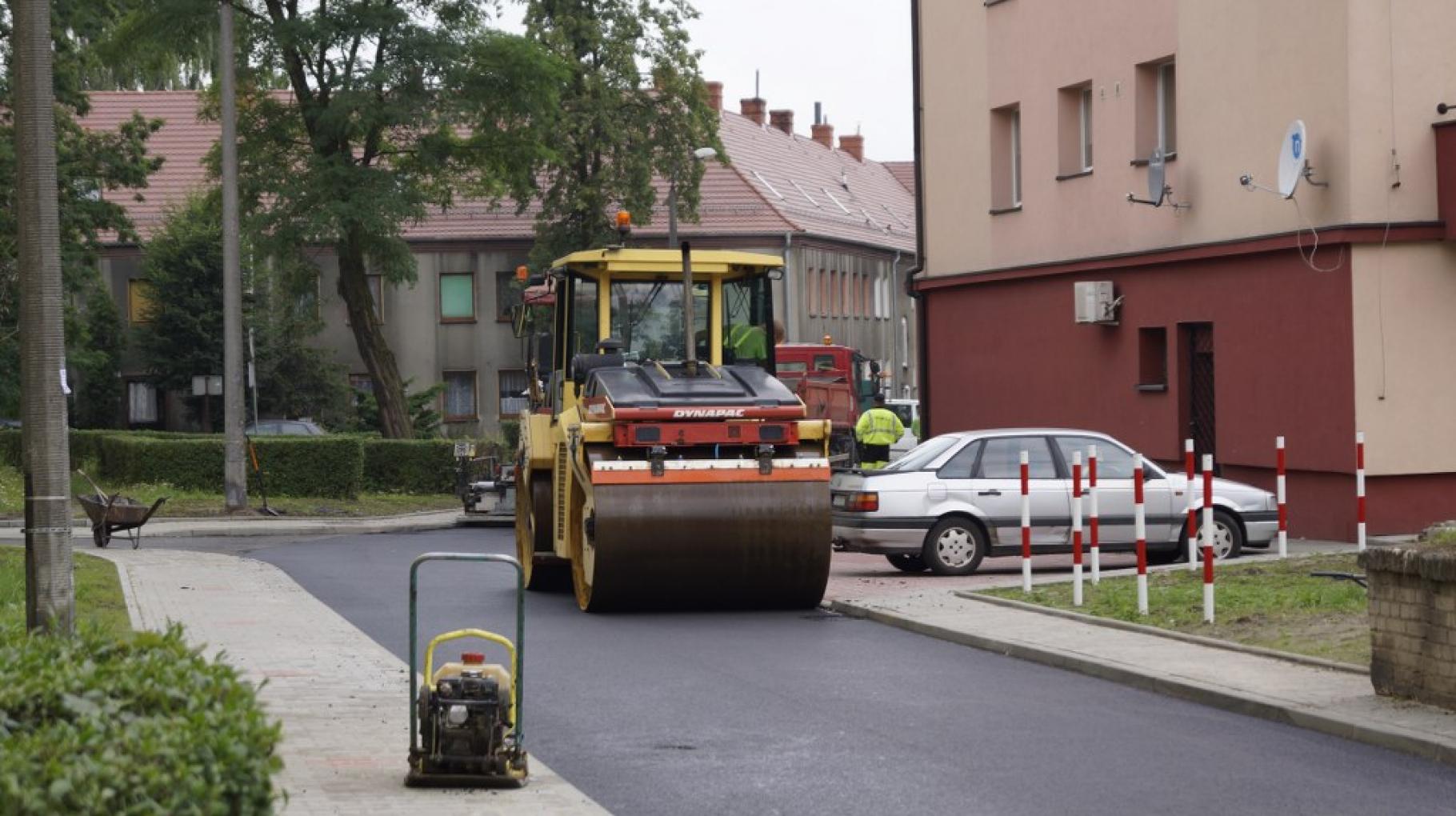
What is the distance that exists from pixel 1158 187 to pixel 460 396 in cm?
4025

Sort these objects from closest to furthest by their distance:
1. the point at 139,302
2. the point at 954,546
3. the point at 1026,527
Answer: the point at 1026,527 < the point at 954,546 < the point at 139,302

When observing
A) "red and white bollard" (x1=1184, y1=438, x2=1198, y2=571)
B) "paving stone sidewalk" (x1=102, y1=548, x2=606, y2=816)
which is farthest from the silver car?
"paving stone sidewalk" (x1=102, y1=548, x2=606, y2=816)

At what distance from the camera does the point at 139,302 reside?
61938mm

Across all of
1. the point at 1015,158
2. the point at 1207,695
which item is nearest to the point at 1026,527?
the point at 1207,695

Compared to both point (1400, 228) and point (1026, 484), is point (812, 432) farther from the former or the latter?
point (1400, 228)

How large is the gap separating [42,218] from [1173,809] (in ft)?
21.2

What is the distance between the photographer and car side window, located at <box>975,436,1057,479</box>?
20.2 m

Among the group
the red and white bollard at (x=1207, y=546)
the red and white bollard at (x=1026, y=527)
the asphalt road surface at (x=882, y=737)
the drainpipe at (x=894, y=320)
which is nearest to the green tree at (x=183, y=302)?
the drainpipe at (x=894, y=320)

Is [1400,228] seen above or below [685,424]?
above

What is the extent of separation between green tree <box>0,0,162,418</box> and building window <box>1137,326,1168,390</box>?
21444mm

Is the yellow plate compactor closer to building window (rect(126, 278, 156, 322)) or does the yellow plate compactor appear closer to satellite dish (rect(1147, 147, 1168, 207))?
satellite dish (rect(1147, 147, 1168, 207))

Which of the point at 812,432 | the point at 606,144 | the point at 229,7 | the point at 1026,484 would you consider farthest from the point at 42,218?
the point at 606,144

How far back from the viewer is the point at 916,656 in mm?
14242

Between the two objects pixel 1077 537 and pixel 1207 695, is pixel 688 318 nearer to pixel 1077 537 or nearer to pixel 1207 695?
pixel 1077 537
